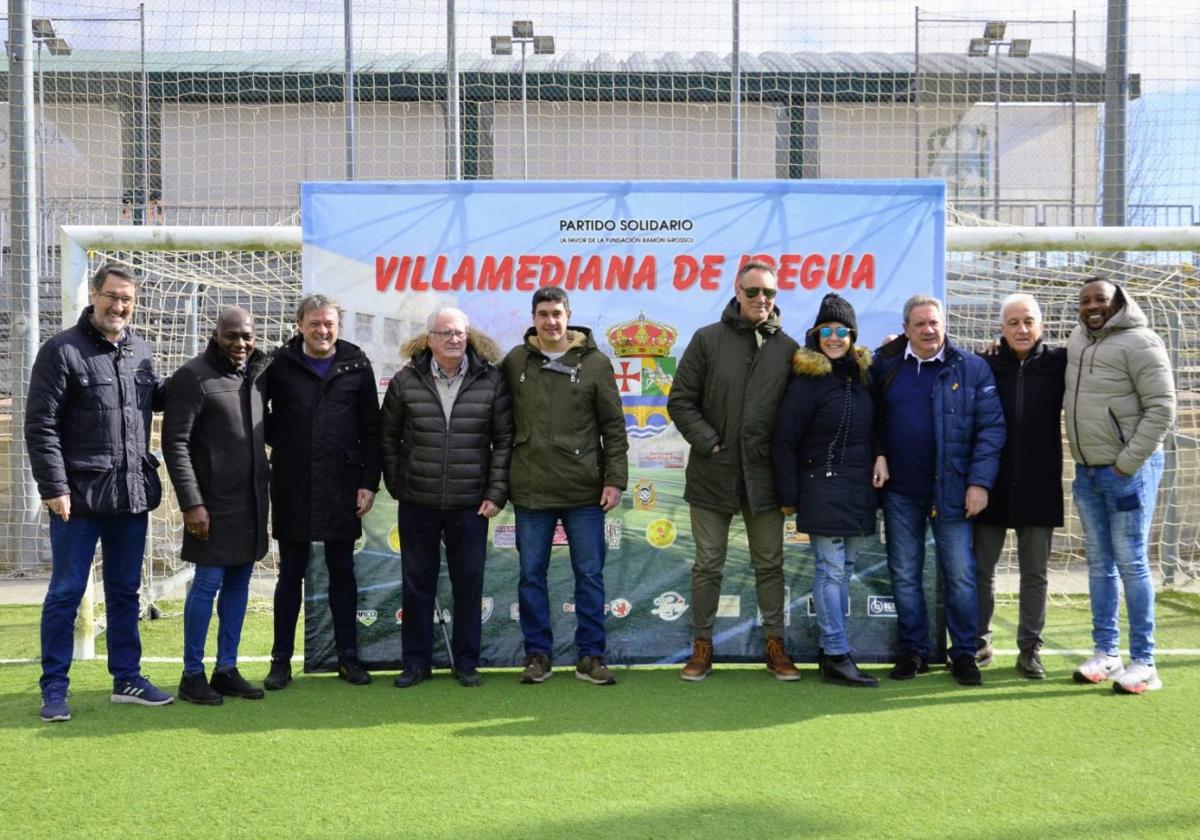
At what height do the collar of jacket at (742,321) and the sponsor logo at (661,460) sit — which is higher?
the collar of jacket at (742,321)

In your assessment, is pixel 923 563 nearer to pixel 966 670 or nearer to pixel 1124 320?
pixel 966 670

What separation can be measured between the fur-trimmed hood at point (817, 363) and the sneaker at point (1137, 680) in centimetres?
165

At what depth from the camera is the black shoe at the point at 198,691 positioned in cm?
446

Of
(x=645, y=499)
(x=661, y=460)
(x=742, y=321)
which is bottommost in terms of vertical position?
(x=645, y=499)

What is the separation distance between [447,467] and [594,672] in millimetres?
1098

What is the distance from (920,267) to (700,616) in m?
1.87

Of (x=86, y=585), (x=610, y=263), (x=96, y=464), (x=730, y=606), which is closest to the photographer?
(x=96, y=464)

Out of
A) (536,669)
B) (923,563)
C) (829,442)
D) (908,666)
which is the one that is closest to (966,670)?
(908,666)

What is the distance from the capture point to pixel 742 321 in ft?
15.5

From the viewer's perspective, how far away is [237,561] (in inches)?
176

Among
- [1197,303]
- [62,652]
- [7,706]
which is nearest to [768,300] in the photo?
[62,652]

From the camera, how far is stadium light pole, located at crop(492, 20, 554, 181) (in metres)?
7.93

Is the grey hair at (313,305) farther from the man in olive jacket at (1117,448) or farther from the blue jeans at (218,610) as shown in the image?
the man in olive jacket at (1117,448)

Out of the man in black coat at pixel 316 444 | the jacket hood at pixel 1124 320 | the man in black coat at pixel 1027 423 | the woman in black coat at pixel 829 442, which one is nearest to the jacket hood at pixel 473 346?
the man in black coat at pixel 316 444
